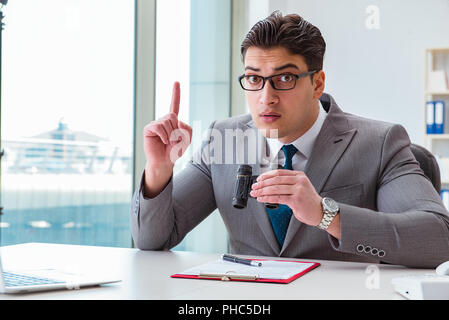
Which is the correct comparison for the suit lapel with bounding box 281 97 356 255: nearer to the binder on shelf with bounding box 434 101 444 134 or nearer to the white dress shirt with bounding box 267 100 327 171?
the white dress shirt with bounding box 267 100 327 171

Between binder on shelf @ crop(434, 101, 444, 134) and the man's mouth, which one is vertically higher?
binder on shelf @ crop(434, 101, 444, 134)

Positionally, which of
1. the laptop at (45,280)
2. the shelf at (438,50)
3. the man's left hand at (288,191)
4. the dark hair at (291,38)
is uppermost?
the shelf at (438,50)

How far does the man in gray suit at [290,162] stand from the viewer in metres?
1.59

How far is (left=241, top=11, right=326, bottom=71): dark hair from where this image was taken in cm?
167

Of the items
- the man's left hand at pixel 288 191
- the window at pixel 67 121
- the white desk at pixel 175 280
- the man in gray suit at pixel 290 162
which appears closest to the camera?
the white desk at pixel 175 280

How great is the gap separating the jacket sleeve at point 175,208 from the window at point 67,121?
797mm

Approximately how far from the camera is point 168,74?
3.18 m

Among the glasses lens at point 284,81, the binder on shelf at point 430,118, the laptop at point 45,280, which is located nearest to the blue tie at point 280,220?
the glasses lens at point 284,81

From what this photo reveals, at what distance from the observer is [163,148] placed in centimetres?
168

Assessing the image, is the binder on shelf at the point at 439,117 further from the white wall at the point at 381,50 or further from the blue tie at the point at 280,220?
the blue tie at the point at 280,220

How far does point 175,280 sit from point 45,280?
272 millimetres

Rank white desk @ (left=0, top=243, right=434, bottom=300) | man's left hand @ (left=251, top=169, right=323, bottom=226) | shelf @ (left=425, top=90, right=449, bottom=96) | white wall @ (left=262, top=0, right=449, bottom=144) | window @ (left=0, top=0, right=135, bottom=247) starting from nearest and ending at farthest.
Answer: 1. white desk @ (left=0, top=243, right=434, bottom=300)
2. man's left hand @ (left=251, top=169, right=323, bottom=226)
3. window @ (left=0, top=0, right=135, bottom=247)
4. shelf @ (left=425, top=90, right=449, bottom=96)
5. white wall @ (left=262, top=0, right=449, bottom=144)

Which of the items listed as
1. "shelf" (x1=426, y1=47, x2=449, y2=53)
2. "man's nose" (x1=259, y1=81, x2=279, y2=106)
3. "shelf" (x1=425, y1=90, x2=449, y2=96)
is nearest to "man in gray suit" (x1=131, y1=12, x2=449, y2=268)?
"man's nose" (x1=259, y1=81, x2=279, y2=106)

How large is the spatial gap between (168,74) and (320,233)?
1.84m
